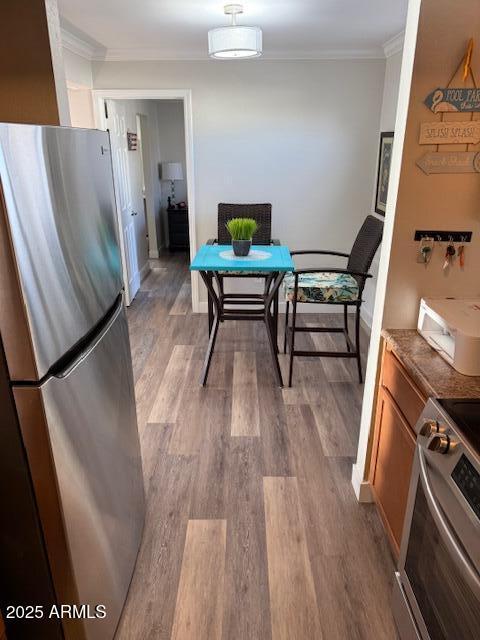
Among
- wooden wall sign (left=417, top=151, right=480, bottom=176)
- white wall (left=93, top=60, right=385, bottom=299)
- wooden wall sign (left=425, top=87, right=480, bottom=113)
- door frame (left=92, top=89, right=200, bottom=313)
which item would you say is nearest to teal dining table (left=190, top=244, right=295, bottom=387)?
white wall (left=93, top=60, right=385, bottom=299)

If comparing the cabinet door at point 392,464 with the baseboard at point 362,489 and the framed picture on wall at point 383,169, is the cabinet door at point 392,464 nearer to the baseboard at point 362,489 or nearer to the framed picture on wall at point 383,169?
the baseboard at point 362,489

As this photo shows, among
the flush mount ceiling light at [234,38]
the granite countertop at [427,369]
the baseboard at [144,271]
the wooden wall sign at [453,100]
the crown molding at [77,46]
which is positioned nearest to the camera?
the granite countertop at [427,369]

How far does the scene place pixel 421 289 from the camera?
185 centimetres

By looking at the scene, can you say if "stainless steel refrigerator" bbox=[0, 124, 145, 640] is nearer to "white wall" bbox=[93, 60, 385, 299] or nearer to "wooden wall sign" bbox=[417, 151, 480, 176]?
"wooden wall sign" bbox=[417, 151, 480, 176]

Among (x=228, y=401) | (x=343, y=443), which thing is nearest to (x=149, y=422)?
(x=228, y=401)

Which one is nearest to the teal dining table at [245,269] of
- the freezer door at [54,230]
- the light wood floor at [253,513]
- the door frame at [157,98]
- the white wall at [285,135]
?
the light wood floor at [253,513]

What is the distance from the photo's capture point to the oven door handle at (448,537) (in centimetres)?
101

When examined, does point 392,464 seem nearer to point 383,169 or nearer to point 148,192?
point 383,169

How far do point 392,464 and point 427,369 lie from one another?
47 centimetres

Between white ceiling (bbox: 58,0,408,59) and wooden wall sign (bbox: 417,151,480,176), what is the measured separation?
143 centimetres

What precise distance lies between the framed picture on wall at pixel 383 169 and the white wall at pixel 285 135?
18 cm

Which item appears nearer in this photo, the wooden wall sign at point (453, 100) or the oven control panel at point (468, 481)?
the oven control panel at point (468, 481)

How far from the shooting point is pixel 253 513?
2.11m

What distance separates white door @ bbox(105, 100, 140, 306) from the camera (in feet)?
14.4
